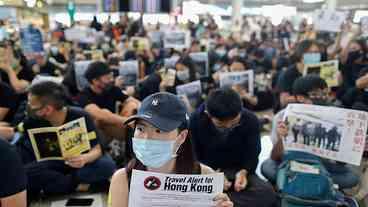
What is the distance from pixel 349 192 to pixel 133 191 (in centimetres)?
227

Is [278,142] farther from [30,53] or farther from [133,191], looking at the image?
[30,53]

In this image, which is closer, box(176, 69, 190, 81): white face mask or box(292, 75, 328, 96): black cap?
box(292, 75, 328, 96): black cap

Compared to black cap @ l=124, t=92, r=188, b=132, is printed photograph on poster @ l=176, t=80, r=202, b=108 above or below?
below

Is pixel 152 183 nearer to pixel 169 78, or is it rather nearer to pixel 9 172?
pixel 9 172

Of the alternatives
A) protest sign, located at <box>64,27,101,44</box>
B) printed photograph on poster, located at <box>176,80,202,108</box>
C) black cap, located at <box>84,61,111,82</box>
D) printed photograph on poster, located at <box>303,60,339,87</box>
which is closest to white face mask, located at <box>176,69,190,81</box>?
printed photograph on poster, located at <box>176,80,202,108</box>

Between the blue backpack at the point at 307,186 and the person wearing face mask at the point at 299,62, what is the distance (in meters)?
1.48

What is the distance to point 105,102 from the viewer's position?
374cm

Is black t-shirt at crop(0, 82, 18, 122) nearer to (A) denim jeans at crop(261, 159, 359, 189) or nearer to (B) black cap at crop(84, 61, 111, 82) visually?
(B) black cap at crop(84, 61, 111, 82)

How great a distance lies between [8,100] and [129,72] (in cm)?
179

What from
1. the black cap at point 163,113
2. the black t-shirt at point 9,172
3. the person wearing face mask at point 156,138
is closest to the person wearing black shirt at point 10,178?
the black t-shirt at point 9,172

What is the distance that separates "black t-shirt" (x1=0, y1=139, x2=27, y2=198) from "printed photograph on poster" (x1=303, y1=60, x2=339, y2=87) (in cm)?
313

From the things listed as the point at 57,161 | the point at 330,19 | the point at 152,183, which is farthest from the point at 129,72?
the point at 152,183

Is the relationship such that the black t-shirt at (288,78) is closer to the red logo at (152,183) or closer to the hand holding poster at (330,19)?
the hand holding poster at (330,19)

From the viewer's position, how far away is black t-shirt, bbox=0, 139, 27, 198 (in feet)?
5.12
